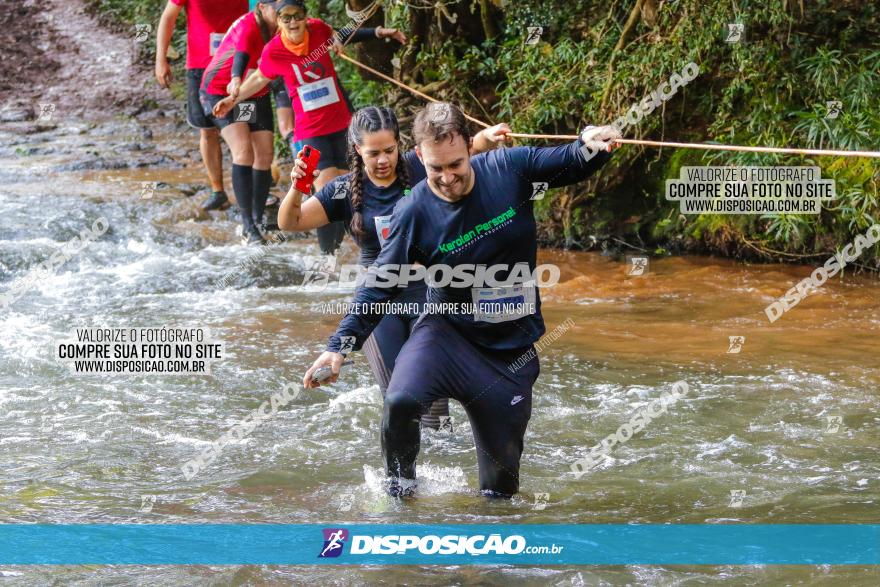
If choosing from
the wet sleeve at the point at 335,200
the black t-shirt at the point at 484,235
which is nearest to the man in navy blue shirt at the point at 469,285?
the black t-shirt at the point at 484,235

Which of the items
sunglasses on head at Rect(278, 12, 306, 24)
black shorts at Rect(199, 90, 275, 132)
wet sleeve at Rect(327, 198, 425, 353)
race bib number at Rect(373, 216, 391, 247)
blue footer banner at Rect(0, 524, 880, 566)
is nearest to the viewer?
blue footer banner at Rect(0, 524, 880, 566)

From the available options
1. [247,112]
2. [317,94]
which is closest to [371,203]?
[317,94]

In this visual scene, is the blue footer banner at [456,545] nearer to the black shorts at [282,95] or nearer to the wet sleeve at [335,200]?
the wet sleeve at [335,200]

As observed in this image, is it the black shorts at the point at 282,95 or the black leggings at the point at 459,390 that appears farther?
the black shorts at the point at 282,95

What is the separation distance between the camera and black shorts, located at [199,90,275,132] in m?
8.53

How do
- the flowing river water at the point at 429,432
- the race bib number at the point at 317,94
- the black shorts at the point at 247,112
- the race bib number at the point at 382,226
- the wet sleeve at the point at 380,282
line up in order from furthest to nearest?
the black shorts at the point at 247,112 < the race bib number at the point at 317,94 < the race bib number at the point at 382,226 < the flowing river water at the point at 429,432 < the wet sleeve at the point at 380,282

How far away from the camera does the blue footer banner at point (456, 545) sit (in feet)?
12.5

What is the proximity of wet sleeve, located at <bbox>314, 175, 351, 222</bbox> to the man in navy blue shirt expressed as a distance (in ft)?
2.37

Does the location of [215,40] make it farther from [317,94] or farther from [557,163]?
[557,163]

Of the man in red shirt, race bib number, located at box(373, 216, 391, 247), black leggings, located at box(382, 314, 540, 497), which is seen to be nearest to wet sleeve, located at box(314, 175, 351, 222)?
race bib number, located at box(373, 216, 391, 247)

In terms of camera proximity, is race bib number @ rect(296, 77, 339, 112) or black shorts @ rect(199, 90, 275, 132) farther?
black shorts @ rect(199, 90, 275, 132)

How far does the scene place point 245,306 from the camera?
8.12m

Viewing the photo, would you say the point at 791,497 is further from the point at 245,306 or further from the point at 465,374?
the point at 245,306

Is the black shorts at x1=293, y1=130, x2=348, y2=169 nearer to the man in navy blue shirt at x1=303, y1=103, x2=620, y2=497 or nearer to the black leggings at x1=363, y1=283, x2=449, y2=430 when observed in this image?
the black leggings at x1=363, y1=283, x2=449, y2=430
